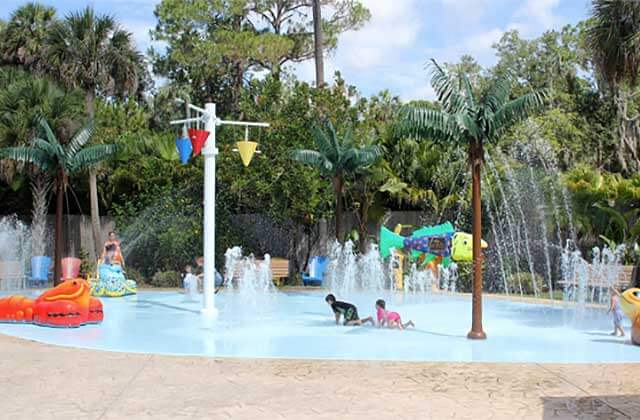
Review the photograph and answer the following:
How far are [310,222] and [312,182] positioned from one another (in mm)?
2090

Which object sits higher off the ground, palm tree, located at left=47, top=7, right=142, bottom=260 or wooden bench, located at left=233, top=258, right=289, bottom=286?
palm tree, located at left=47, top=7, right=142, bottom=260

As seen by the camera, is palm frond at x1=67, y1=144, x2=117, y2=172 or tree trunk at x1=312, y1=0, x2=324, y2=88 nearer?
palm frond at x1=67, y1=144, x2=117, y2=172

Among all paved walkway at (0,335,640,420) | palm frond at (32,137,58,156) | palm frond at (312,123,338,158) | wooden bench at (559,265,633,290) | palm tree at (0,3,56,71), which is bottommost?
paved walkway at (0,335,640,420)

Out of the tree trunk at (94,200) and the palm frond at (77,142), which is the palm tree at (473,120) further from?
the tree trunk at (94,200)

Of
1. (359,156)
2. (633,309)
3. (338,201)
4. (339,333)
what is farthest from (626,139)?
(339,333)

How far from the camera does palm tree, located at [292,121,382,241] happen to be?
19828 millimetres

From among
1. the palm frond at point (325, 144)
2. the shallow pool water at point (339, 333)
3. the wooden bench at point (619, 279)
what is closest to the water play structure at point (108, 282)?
the shallow pool water at point (339, 333)

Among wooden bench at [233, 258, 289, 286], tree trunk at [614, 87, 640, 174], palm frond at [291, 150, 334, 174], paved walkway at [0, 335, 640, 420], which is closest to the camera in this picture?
paved walkway at [0, 335, 640, 420]

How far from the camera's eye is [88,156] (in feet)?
54.2

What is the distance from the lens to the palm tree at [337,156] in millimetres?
19828

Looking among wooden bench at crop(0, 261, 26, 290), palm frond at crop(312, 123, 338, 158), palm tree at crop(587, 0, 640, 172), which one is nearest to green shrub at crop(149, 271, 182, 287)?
wooden bench at crop(0, 261, 26, 290)

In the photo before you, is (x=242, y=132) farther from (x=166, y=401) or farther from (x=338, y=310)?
(x=166, y=401)

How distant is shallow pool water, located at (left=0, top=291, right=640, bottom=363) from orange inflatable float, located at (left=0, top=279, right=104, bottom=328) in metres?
0.25

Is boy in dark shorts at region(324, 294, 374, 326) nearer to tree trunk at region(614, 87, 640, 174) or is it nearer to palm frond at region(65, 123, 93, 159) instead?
palm frond at region(65, 123, 93, 159)
